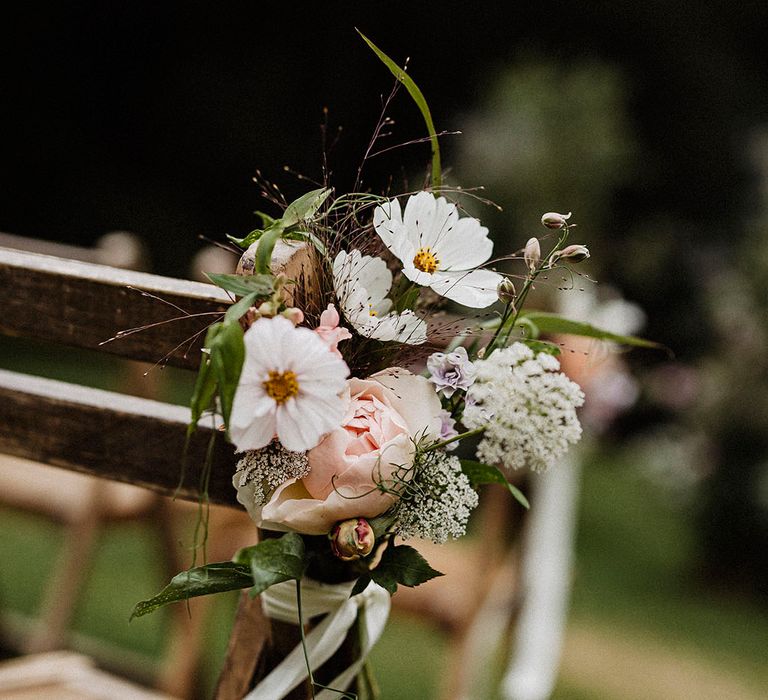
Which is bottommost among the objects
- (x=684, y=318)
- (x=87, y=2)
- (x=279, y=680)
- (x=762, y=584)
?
(x=279, y=680)

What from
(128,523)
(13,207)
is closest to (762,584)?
(128,523)

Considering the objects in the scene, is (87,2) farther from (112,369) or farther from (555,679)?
(555,679)

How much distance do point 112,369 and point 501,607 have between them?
468 cm

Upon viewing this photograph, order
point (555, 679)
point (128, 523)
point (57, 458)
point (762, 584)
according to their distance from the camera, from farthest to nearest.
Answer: point (762, 584), point (555, 679), point (128, 523), point (57, 458)

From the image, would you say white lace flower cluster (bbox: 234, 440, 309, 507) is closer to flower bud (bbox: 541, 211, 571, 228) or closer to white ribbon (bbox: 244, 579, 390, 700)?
white ribbon (bbox: 244, 579, 390, 700)

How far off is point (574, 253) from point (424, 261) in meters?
0.13

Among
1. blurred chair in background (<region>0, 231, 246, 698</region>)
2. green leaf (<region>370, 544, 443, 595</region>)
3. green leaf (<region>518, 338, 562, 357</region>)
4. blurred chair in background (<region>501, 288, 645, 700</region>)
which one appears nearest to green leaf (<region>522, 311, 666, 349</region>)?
green leaf (<region>518, 338, 562, 357</region>)

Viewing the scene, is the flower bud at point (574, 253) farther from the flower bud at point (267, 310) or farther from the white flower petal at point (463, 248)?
the flower bud at point (267, 310)

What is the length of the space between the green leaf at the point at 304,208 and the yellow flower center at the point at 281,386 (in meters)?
0.15

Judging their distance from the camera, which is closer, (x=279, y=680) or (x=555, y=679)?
(x=279, y=680)

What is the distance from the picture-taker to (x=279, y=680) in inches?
35.9

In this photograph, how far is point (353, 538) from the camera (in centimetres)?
75

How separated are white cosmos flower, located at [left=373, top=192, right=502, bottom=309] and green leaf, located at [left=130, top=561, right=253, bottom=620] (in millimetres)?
296

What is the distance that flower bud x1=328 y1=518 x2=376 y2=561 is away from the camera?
29.6 inches
